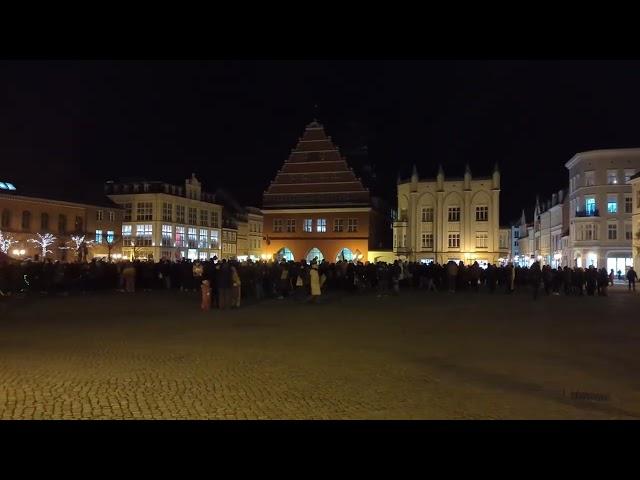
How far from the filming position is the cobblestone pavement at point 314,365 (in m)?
7.52

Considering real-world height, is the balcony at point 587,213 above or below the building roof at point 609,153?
below

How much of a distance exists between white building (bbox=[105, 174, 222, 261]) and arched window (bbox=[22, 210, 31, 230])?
14.1 meters

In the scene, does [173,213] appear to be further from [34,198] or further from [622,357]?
[622,357]

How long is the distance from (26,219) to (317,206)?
1124 inches

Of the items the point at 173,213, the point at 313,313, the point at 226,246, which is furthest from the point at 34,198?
the point at 313,313

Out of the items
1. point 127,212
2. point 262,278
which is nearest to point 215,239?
point 127,212

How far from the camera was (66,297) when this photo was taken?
2562 centimetres

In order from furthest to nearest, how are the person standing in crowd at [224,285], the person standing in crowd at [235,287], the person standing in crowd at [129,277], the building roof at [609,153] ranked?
the building roof at [609,153]
the person standing in crowd at [129,277]
the person standing in crowd at [235,287]
the person standing in crowd at [224,285]

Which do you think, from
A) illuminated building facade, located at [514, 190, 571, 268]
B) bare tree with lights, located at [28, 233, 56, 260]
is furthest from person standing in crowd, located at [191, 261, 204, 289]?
illuminated building facade, located at [514, 190, 571, 268]

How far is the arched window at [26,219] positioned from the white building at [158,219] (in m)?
14.1

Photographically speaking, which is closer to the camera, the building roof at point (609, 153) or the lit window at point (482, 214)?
the building roof at point (609, 153)

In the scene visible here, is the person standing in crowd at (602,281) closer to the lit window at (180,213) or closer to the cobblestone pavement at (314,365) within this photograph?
the cobblestone pavement at (314,365)

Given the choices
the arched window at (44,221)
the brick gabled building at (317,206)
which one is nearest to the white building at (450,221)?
the brick gabled building at (317,206)

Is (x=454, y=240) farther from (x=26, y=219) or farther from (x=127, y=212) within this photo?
(x=26, y=219)
